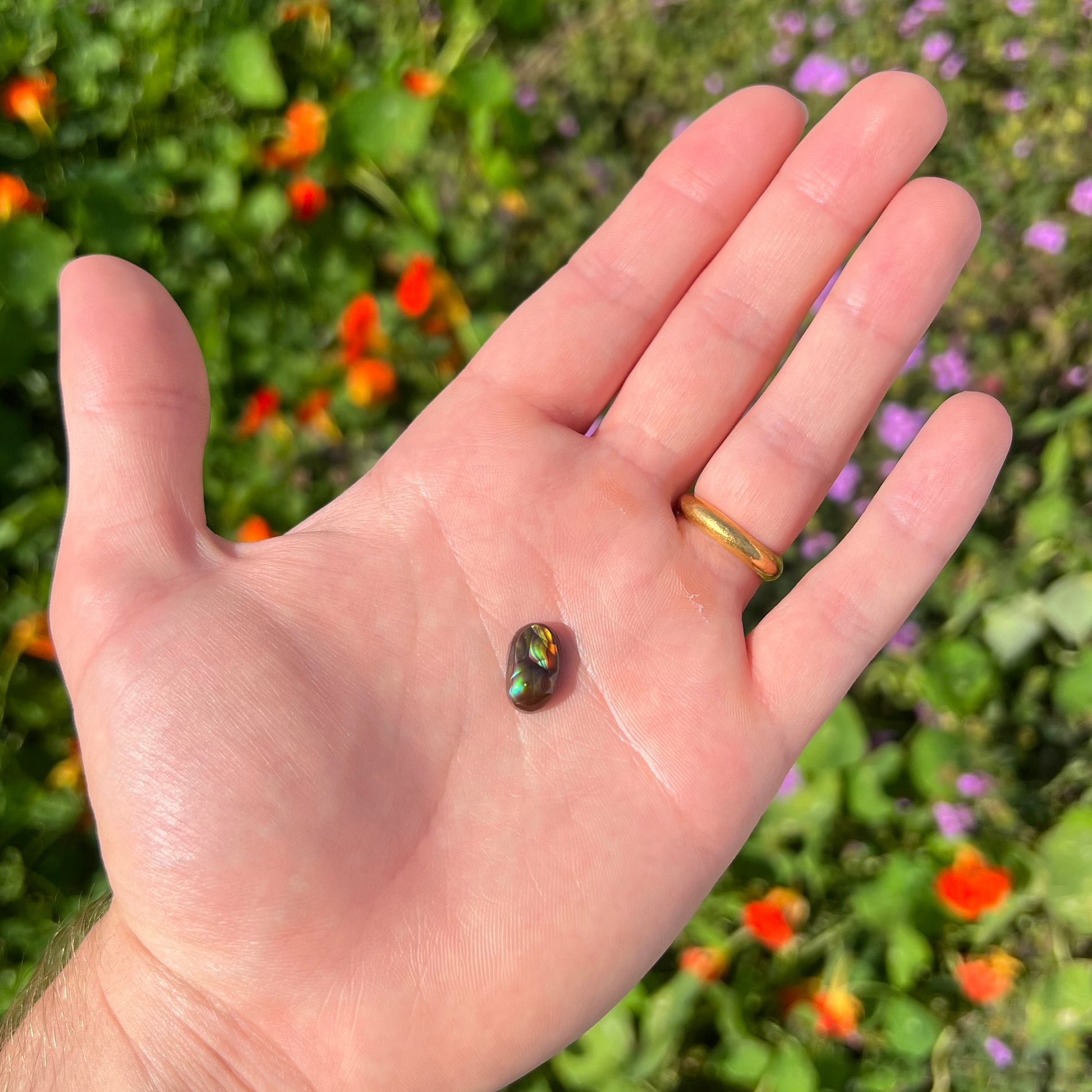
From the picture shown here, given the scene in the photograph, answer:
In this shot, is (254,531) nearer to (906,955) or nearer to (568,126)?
(568,126)

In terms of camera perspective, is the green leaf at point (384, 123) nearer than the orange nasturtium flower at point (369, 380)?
No

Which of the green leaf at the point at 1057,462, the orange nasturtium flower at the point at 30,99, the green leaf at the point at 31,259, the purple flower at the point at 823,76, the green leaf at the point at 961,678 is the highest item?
the purple flower at the point at 823,76

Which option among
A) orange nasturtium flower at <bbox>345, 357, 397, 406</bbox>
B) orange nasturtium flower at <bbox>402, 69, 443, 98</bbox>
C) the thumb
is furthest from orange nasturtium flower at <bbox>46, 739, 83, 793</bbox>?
orange nasturtium flower at <bbox>402, 69, 443, 98</bbox>

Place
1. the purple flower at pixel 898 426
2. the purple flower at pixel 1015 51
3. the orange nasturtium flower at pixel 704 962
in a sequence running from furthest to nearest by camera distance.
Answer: the purple flower at pixel 1015 51 < the purple flower at pixel 898 426 < the orange nasturtium flower at pixel 704 962

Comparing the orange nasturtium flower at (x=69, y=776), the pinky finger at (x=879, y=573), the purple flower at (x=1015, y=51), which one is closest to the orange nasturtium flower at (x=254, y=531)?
the orange nasturtium flower at (x=69, y=776)

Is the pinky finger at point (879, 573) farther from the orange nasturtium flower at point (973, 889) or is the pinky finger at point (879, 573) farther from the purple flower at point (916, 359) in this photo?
the purple flower at point (916, 359)

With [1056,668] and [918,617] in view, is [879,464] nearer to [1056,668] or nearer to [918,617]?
[918,617]

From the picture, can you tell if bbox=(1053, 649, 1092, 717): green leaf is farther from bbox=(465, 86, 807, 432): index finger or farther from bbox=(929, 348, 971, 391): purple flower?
bbox=(465, 86, 807, 432): index finger
